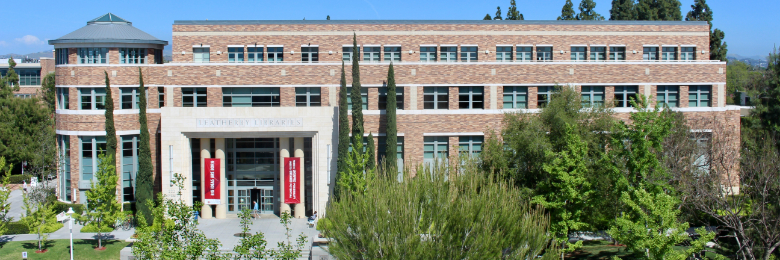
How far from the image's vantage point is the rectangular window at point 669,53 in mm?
50125

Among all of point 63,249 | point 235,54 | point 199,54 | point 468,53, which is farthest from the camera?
point 468,53

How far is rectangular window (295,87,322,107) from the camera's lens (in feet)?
140

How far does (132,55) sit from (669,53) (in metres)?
38.0

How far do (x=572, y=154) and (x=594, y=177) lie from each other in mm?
2203

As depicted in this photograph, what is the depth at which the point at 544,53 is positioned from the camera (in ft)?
162

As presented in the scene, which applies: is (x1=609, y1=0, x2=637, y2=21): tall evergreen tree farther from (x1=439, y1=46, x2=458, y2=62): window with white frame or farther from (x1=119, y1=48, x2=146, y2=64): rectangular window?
(x1=119, y1=48, x2=146, y2=64): rectangular window

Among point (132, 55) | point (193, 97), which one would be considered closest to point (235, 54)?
point (193, 97)

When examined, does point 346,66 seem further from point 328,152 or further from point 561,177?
point 561,177

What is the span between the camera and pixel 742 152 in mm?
35531

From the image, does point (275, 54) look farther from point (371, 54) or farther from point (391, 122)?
point (391, 122)

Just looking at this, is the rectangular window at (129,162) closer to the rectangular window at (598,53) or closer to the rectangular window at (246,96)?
the rectangular window at (246,96)

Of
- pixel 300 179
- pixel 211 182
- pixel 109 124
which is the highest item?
pixel 109 124

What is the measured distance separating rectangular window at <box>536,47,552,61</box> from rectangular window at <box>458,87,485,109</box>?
28.7ft

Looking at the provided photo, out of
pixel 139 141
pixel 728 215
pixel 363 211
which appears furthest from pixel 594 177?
pixel 139 141
